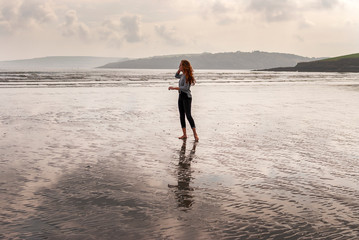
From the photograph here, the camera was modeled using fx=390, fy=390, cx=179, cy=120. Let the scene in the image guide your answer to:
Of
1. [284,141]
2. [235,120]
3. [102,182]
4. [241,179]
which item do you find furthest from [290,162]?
[235,120]

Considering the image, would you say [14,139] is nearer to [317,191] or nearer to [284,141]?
[284,141]

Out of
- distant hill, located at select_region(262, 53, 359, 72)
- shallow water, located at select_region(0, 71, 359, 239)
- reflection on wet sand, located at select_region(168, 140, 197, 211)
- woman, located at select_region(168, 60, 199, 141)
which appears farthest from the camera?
distant hill, located at select_region(262, 53, 359, 72)

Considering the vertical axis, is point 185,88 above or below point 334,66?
below

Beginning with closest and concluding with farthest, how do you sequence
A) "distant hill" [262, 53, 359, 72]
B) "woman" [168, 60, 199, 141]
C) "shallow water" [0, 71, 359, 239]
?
"shallow water" [0, 71, 359, 239] → "woman" [168, 60, 199, 141] → "distant hill" [262, 53, 359, 72]

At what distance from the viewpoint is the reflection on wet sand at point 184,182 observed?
5.15 m

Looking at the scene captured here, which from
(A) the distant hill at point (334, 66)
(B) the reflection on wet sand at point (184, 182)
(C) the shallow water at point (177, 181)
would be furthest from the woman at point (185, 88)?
(A) the distant hill at point (334, 66)

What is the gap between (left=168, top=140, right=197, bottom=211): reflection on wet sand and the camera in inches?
203

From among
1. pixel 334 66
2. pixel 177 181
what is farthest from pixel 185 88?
pixel 334 66

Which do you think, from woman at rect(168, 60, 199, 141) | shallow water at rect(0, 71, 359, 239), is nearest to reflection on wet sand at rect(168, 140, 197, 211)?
shallow water at rect(0, 71, 359, 239)

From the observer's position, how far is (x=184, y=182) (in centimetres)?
607

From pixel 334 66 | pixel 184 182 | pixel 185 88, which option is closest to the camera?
pixel 184 182

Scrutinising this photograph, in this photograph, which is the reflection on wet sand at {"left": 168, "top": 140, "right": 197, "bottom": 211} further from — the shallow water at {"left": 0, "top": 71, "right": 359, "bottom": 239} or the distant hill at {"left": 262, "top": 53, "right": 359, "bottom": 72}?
the distant hill at {"left": 262, "top": 53, "right": 359, "bottom": 72}

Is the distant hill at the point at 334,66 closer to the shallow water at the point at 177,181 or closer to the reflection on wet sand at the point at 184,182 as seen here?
the shallow water at the point at 177,181

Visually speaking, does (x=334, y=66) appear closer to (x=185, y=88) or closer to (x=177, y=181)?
(x=185, y=88)
